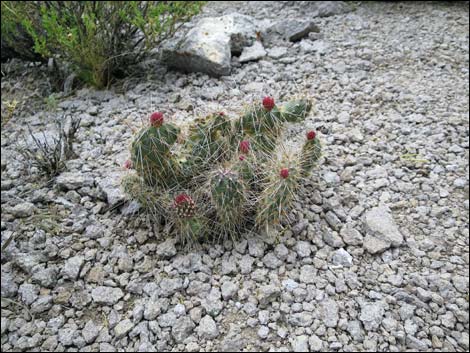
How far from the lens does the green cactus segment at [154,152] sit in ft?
6.61

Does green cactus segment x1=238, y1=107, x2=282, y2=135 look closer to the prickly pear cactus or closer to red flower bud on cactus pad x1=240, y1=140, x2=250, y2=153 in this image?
red flower bud on cactus pad x1=240, y1=140, x2=250, y2=153

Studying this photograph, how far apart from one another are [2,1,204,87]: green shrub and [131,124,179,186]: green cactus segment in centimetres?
127

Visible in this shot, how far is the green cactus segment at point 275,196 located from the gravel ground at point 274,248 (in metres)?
0.15

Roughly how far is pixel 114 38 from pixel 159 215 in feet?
5.37

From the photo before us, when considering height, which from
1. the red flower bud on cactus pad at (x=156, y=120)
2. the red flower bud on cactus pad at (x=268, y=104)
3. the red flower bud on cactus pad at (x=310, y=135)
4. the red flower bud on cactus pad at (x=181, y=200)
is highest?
the red flower bud on cactus pad at (x=156, y=120)

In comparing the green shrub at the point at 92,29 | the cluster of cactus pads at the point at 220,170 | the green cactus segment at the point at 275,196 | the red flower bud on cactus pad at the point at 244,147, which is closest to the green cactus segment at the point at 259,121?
the cluster of cactus pads at the point at 220,170

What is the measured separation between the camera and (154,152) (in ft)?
6.68

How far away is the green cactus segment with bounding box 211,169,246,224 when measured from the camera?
1963 mm

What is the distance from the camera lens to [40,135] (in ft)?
9.39

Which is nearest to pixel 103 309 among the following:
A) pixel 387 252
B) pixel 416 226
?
pixel 387 252

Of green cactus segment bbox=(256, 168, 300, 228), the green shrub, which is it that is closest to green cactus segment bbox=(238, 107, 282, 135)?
green cactus segment bbox=(256, 168, 300, 228)

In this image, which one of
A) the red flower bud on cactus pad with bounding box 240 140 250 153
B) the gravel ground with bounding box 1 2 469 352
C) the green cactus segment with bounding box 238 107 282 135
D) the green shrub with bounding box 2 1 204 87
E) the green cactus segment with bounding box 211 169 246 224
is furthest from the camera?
the green shrub with bounding box 2 1 204 87

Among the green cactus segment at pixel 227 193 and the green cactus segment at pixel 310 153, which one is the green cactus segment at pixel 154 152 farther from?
the green cactus segment at pixel 310 153

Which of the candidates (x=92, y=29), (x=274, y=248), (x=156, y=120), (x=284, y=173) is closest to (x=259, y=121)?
(x=284, y=173)
